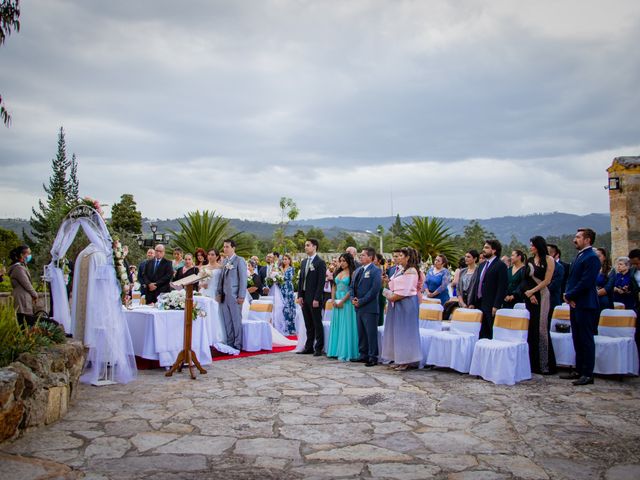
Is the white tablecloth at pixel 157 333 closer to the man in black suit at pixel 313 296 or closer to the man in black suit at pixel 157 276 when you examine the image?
the man in black suit at pixel 313 296

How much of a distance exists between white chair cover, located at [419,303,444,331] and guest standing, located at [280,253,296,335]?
15.8 ft

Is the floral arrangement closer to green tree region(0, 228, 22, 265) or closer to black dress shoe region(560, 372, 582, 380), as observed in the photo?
black dress shoe region(560, 372, 582, 380)

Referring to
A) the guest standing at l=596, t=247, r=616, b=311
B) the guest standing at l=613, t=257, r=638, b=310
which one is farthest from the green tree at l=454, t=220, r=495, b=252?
the guest standing at l=613, t=257, r=638, b=310

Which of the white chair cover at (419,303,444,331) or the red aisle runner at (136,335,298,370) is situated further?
the white chair cover at (419,303,444,331)

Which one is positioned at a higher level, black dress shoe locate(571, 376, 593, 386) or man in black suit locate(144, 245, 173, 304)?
man in black suit locate(144, 245, 173, 304)

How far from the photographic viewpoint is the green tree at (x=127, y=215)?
29500 millimetres

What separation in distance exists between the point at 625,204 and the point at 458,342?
6.71 meters

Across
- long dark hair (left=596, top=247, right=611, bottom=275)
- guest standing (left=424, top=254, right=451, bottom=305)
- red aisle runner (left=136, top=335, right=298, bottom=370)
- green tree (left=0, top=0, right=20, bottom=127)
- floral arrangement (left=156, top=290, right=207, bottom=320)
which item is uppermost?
green tree (left=0, top=0, right=20, bottom=127)

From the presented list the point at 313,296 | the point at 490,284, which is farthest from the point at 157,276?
the point at 490,284

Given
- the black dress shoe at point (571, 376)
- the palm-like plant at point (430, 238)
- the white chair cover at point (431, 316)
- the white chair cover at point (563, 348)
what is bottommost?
the black dress shoe at point (571, 376)

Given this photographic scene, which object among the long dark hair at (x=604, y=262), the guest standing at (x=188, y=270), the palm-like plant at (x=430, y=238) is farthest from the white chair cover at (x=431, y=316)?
the palm-like plant at (x=430, y=238)

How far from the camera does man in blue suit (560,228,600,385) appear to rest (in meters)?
7.64

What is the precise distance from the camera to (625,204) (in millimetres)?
12648

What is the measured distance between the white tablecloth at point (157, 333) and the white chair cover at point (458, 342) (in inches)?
150
